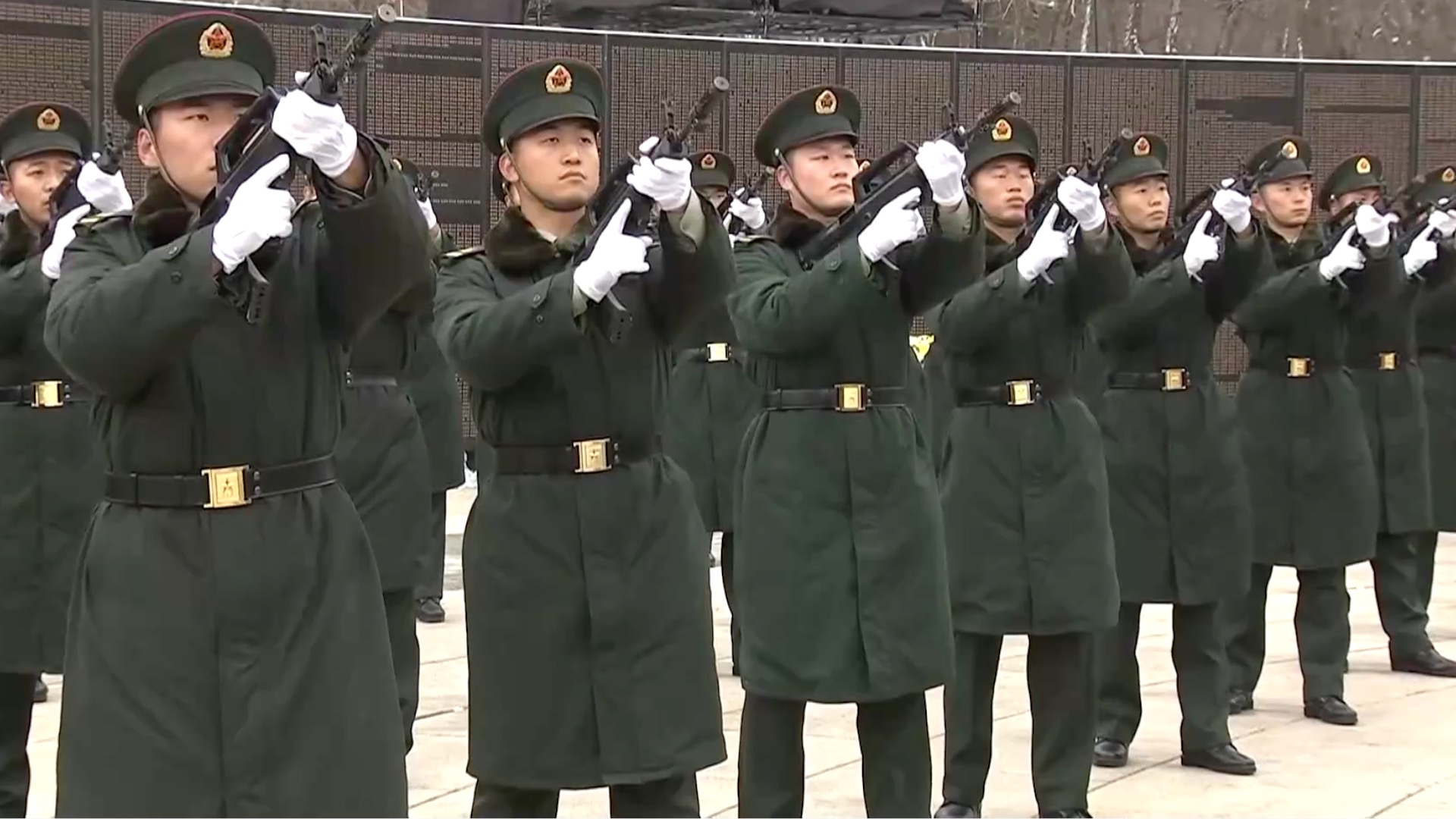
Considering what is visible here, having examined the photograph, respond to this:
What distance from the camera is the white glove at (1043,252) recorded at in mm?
5762

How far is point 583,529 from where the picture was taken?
14.5ft

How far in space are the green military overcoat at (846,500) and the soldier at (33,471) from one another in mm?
2200

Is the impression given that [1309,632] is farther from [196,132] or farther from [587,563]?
[196,132]

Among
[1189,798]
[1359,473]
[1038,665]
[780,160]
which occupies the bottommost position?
[1189,798]

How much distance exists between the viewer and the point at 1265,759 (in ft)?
22.8

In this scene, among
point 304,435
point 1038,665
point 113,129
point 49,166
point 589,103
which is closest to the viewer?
point 304,435

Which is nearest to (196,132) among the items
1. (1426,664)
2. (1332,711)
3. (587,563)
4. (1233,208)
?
(587,563)

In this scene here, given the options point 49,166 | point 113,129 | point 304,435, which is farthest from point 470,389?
point 113,129

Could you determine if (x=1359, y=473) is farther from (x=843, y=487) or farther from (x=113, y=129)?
(x=113, y=129)

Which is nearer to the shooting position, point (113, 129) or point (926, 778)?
point (926, 778)

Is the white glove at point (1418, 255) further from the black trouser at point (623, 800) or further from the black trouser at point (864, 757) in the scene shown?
the black trouser at point (623, 800)

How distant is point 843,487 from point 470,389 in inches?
43.8

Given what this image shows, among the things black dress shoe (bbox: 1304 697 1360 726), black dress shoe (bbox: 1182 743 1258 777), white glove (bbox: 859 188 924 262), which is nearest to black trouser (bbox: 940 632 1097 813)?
black dress shoe (bbox: 1182 743 1258 777)

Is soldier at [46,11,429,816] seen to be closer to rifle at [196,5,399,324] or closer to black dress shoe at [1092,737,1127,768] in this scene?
rifle at [196,5,399,324]
